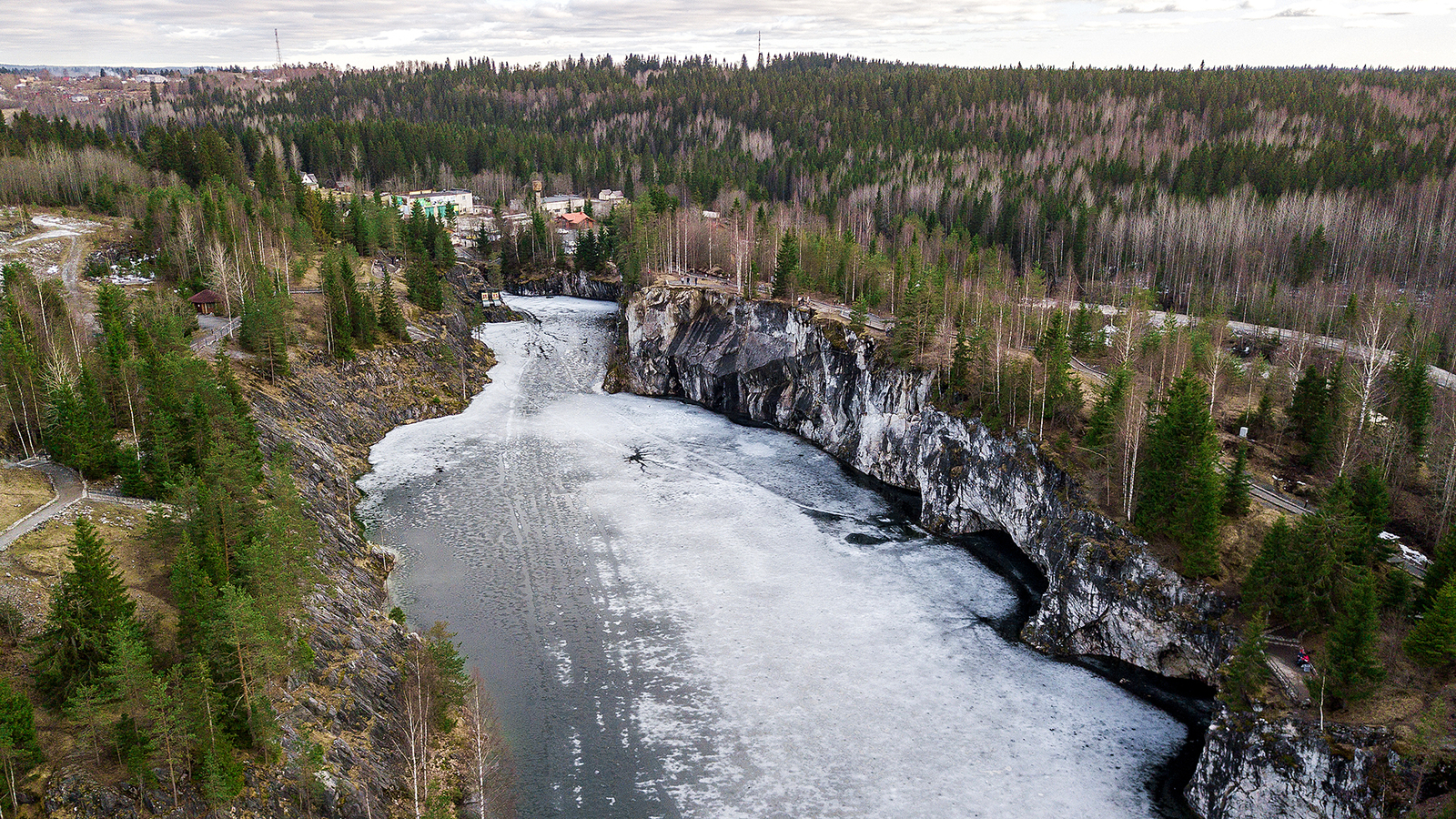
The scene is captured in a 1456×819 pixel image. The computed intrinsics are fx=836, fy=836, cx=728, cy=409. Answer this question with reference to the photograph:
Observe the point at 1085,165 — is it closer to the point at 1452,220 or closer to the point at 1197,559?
the point at 1452,220

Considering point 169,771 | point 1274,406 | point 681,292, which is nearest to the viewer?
point 169,771

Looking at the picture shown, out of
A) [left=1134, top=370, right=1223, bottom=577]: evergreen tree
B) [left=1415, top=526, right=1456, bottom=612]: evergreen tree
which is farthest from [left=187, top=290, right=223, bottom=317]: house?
[left=1415, top=526, right=1456, bottom=612]: evergreen tree

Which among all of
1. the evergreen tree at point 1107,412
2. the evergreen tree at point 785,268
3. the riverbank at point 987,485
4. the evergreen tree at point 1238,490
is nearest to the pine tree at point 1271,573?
the riverbank at point 987,485

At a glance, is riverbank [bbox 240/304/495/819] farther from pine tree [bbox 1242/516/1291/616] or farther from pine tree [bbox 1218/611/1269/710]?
pine tree [bbox 1242/516/1291/616]

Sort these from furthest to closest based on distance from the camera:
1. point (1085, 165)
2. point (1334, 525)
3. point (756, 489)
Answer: point (1085, 165) < point (756, 489) < point (1334, 525)

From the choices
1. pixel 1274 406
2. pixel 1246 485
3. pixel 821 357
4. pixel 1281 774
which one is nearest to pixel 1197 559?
pixel 1246 485

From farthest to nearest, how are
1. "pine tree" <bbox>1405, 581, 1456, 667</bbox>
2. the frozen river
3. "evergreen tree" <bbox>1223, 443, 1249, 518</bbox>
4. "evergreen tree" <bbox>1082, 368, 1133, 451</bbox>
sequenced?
"evergreen tree" <bbox>1082, 368, 1133, 451</bbox> → "evergreen tree" <bbox>1223, 443, 1249, 518</bbox> → the frozen river → "pine tree" <bbox>1405, 581, 1456, 667</bbox>
